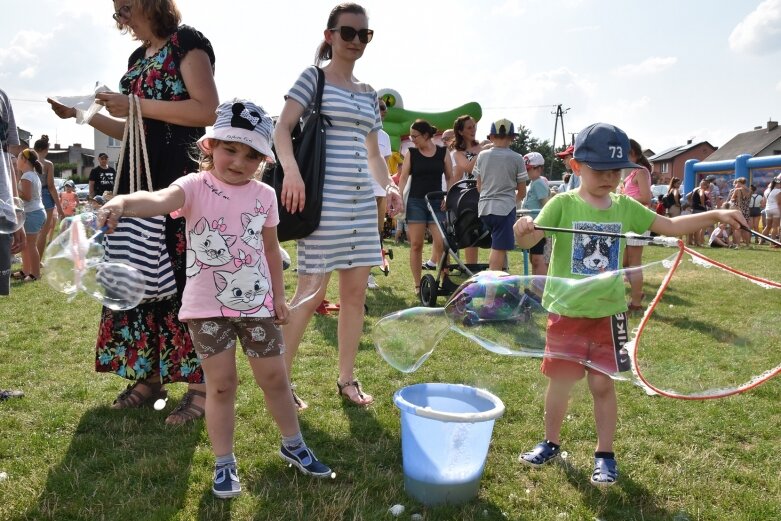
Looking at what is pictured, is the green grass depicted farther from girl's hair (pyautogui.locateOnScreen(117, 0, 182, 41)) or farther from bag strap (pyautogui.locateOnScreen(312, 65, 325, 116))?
girl's hair (pyautogui.locateOnScreen(117, 0, 182, 41))

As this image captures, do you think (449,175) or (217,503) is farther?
(449,175)

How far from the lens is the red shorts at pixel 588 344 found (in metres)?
2.56

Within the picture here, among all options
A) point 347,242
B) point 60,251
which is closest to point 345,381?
point 347,242

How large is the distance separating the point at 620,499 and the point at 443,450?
78 centimetres

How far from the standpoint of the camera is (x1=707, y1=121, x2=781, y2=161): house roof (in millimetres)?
46406

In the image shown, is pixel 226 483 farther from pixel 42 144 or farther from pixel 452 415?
pixel 42 144

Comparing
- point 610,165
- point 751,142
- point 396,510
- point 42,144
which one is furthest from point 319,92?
point 751,142

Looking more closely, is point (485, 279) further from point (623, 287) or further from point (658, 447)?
point (658, 447)

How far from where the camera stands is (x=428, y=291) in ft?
20.7

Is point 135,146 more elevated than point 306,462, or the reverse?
point 135,146

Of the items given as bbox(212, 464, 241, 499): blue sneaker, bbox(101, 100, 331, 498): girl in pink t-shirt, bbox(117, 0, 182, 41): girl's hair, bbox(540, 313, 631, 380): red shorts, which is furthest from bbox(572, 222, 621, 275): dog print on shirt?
bbox(117, 0, 182, 41): girl's hair

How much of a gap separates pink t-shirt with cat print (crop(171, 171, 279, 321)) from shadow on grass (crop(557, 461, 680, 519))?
1.47 m

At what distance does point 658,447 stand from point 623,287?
1.00 metres

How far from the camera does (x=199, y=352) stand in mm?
2422
